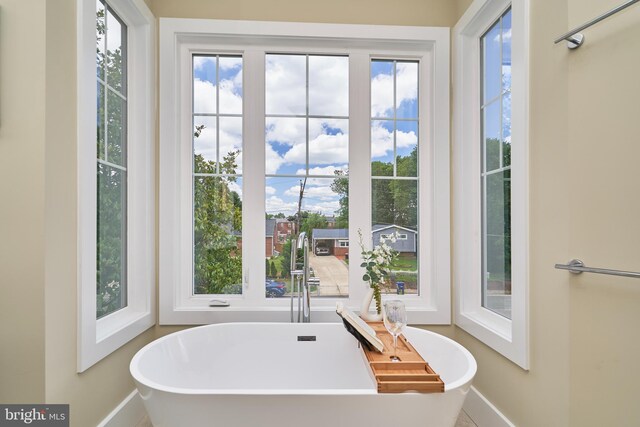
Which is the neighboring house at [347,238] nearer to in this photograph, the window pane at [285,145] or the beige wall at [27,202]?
the window pane at [285,145]

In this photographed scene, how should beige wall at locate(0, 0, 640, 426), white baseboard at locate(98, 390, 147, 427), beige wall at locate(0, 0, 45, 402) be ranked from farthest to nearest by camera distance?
white baseboard at locate(98, 390, 147, 427) < beige wall at locate(0, 0, 45, 402) < beige wall at locate(0, 0, 640, 426)

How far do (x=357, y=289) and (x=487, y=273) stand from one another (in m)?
0.86

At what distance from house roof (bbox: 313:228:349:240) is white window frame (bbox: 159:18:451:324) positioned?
0.05 metres

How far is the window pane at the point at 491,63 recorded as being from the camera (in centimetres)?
196

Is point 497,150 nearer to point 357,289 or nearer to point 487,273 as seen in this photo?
point 487,273

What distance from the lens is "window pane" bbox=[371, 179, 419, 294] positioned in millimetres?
2416

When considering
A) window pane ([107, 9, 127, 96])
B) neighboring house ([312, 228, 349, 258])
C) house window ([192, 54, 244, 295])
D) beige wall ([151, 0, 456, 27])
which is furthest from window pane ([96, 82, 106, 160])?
neighboring house ([312, 228, 349, 258])

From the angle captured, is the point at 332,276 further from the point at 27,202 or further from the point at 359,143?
the point at 27,202

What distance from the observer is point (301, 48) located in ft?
7.64

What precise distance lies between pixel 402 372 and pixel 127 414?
1.64 m

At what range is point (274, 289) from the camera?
93.7 inches

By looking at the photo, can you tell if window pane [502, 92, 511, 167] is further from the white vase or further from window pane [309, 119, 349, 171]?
the white vase

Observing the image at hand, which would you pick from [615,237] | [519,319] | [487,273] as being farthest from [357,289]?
[615,237]

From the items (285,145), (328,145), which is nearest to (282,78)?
(285,145)
